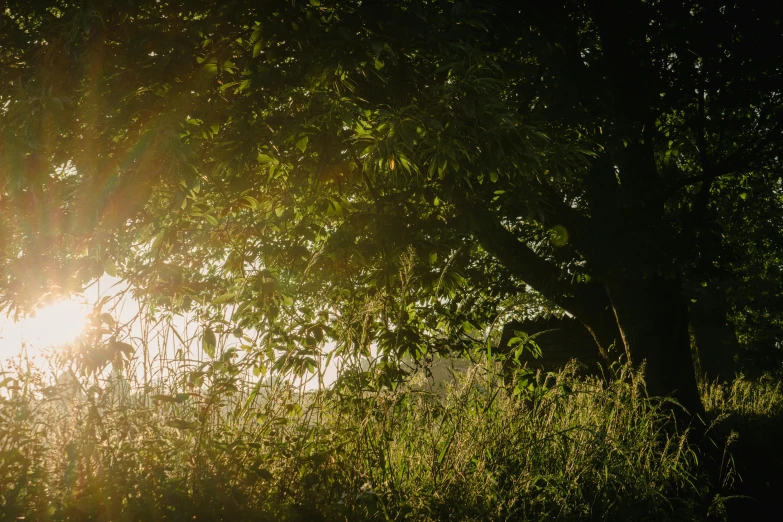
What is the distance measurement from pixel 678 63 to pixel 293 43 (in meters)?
4.95

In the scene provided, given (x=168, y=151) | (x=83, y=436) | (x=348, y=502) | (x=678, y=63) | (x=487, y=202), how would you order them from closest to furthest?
(x=83, y=436) → (x=348, y=502) → (x=168, y=151) → (x=487, y=202) → (x=678, y=63)

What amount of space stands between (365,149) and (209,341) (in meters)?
2.03

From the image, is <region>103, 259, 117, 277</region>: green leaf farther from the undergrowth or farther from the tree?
the undergrowth

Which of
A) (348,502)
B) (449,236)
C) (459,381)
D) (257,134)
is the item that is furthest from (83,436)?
(449,236)

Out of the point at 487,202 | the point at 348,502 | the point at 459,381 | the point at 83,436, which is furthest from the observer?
the point at 487,202

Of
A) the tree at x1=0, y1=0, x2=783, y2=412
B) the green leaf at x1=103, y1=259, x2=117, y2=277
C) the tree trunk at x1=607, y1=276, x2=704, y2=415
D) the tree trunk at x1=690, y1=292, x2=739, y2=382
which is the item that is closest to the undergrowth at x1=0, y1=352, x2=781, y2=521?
the tree at x1=0, y1=0, x2=783, y2=412

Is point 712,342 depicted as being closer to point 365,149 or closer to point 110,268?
point 365,149

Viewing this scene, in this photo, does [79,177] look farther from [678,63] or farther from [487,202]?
[678,63]

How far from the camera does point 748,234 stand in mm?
14469

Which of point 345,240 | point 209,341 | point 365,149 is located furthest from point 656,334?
point 209,341

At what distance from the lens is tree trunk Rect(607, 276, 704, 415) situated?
7.45m

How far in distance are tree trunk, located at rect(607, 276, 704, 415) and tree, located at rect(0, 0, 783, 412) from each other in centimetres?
3

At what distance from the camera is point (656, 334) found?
299 inches

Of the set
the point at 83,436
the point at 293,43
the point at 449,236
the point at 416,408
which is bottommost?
the point at 416,408
